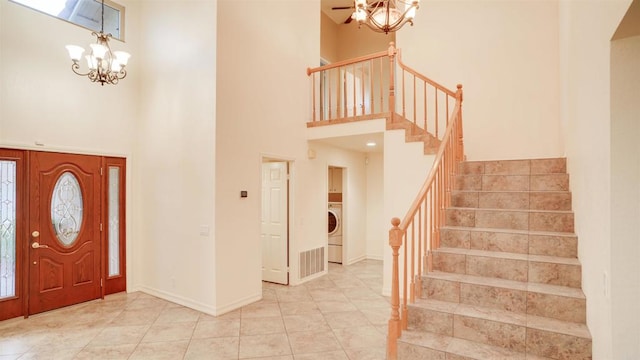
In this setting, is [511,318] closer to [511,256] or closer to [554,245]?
[511,256]

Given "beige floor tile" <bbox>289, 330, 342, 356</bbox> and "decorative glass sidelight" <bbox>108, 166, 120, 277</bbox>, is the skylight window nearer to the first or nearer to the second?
"decorative glass sidelight" <bbox>108, 166, 120, 277</bbox>

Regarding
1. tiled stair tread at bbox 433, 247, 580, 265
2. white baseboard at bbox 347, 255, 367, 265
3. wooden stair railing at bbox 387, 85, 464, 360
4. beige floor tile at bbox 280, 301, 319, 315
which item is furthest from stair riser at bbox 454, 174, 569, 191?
white baseboard at bbox 347, 255, 367, 265

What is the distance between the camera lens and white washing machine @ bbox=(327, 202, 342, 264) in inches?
266

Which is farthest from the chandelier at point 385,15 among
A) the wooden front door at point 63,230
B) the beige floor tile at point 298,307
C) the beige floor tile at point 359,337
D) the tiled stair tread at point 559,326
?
the wooden front door at point 63,230

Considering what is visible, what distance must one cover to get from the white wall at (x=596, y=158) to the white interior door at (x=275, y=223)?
12.4 ft

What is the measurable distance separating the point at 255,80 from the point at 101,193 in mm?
2668

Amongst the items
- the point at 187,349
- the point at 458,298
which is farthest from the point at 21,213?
the point at 458,298

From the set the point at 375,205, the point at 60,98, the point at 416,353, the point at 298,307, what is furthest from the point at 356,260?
the point at 60,98

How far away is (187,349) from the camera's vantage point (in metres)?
3.17

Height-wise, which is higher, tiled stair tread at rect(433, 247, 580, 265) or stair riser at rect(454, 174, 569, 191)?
stair riser at rect(454, 174, 569, 191)

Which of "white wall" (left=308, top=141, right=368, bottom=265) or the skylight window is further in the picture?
"white wall" (left=308, top=141, right=368, bottom=265)

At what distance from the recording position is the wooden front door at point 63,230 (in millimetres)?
4050

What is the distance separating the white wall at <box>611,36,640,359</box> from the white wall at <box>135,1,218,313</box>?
11.8ft

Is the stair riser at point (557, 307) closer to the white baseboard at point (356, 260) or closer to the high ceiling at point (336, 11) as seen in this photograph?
the white baseboard at point (356, 260)
